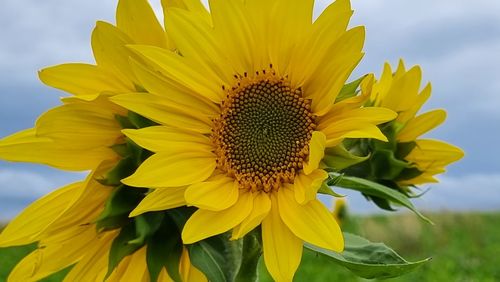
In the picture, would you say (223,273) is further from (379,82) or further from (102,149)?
(379,82)

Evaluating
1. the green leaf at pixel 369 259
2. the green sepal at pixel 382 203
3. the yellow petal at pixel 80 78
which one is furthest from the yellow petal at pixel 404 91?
the yellow petal at pixel 80 78

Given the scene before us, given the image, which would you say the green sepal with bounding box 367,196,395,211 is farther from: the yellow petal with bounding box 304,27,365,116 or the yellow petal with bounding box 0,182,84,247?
the yellow petal with bounding box 0,182,84,247

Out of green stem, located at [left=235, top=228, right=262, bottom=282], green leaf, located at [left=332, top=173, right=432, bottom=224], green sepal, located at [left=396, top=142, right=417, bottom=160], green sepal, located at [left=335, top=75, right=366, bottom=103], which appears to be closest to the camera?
green sepal, located at [left=335, top=75, right=366, bottom=103]

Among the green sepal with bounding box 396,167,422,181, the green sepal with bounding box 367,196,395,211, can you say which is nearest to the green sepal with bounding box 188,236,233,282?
the green sepal with bounding box 367,196,395,211

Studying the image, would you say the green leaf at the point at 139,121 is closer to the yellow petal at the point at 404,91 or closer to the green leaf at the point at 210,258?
the green leaf at the point at 210,258

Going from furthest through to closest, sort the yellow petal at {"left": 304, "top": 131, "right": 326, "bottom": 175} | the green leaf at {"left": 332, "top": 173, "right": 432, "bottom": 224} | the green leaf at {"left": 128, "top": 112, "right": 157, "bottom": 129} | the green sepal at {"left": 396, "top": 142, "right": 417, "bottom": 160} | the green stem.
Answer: the green sepal at {"left": 396, "top": 142, "right": 417, "bottom": 160}
the green leaf at {"left": 332, "top": 173, "right": 432, "bottom": 224}
the green stem
the green leaf at {"left": 128, "top": 112, "right": 157, "bottom": 129}
the yellow petal at {"left": 304, "top": 131, "right": 326, "bottom": 175}

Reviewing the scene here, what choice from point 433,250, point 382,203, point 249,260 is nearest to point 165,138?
point 249,260

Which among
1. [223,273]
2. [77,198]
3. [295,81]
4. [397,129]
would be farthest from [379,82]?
[77,198]
